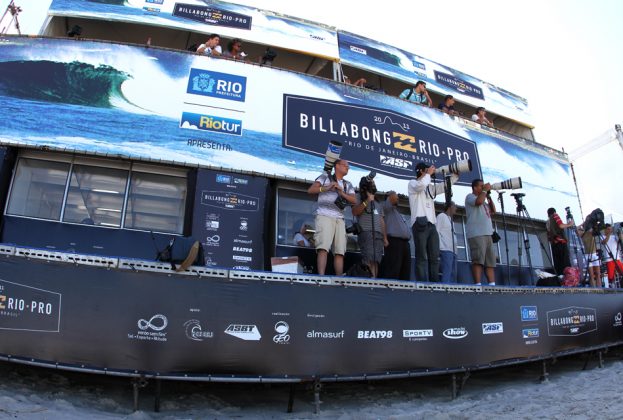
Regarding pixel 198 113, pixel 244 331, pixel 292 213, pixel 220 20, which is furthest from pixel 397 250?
pixel 220 20

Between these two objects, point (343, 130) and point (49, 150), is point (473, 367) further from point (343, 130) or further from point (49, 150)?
point (49, 150)

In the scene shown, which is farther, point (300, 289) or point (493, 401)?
point (493, 401)

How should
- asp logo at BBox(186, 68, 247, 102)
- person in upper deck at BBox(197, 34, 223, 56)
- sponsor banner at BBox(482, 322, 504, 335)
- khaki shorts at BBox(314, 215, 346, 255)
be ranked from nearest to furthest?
1. sponsor banner at BBox(482, 322, 504, 335)
2. khaki shorts at BBox(314, 215, 346, 255)
3. asp logo at BBox(186, 68, 247, 102)
4. person in upper deck at BBox(197, 34, 223, 56)

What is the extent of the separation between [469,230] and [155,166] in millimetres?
5377

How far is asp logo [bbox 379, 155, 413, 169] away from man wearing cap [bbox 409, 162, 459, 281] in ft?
8.52

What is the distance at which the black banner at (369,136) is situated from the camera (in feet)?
26.5

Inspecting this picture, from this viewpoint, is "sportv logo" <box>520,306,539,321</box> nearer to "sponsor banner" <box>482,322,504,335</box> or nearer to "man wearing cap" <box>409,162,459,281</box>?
"sponsor banner" <box>482,322,504,335</box>

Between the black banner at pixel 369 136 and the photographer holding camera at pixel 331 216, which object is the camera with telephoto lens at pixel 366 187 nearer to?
the photographer holding camera at pixel 331 216

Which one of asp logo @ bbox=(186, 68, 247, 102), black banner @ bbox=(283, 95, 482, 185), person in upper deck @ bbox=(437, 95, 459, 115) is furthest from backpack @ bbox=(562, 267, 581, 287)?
asp logo @ bbox=(186, 68, 247, 102)

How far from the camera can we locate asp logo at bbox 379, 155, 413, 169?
873 cm

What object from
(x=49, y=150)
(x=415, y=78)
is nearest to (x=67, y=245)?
(x=49, y=150)

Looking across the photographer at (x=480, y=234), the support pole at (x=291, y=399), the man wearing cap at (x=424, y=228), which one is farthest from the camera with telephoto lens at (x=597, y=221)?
the support pole at (x=291, y=399)

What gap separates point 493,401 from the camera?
4.37 m

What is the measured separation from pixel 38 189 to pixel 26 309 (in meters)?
4.02
